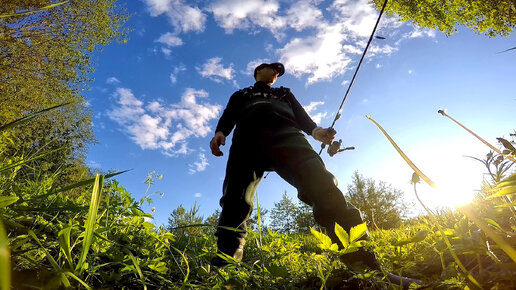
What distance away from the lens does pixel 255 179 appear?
2.66 meters

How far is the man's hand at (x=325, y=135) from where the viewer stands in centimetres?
270

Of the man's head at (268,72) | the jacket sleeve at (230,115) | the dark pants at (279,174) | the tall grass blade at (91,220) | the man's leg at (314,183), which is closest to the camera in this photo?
the tall grass blade at (91,220)

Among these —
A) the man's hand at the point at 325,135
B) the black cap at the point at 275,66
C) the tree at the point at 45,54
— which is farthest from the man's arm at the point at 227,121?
the tree at the point at 45,54

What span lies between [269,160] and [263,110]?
1.95ft

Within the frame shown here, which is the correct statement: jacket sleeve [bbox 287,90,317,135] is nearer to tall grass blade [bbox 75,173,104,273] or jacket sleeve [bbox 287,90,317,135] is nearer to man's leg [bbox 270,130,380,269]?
man's leg [bbox 270,130,380,269]

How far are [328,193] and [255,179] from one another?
910 mm

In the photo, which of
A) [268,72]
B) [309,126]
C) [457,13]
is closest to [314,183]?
[309,126]

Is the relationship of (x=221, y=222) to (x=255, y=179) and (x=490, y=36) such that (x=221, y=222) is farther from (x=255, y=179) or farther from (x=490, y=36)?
(x=490, y=36)

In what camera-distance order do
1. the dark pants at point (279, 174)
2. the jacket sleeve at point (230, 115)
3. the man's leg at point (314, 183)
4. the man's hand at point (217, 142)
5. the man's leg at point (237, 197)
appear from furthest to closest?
the jacket sleeve at point (230, 115) < the man's hand at point (217, 142) < the man's leg at point (237, 197) < the dark pants at point (279, 174) < the man's leg at point (314, 183)

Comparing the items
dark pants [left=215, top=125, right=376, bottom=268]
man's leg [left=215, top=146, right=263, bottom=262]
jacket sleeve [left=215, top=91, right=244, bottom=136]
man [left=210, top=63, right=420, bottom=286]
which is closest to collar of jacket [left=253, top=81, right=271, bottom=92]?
man [left=210, top=63, right=420, bottom=286]

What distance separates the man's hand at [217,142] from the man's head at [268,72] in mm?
1099

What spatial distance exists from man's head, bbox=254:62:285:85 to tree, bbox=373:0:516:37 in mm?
15839

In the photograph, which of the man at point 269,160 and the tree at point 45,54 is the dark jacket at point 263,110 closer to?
the man at point 269,160

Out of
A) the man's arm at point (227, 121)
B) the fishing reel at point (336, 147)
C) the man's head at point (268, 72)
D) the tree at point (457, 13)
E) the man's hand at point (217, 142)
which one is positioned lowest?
the fishing reel at point (336, 147)
